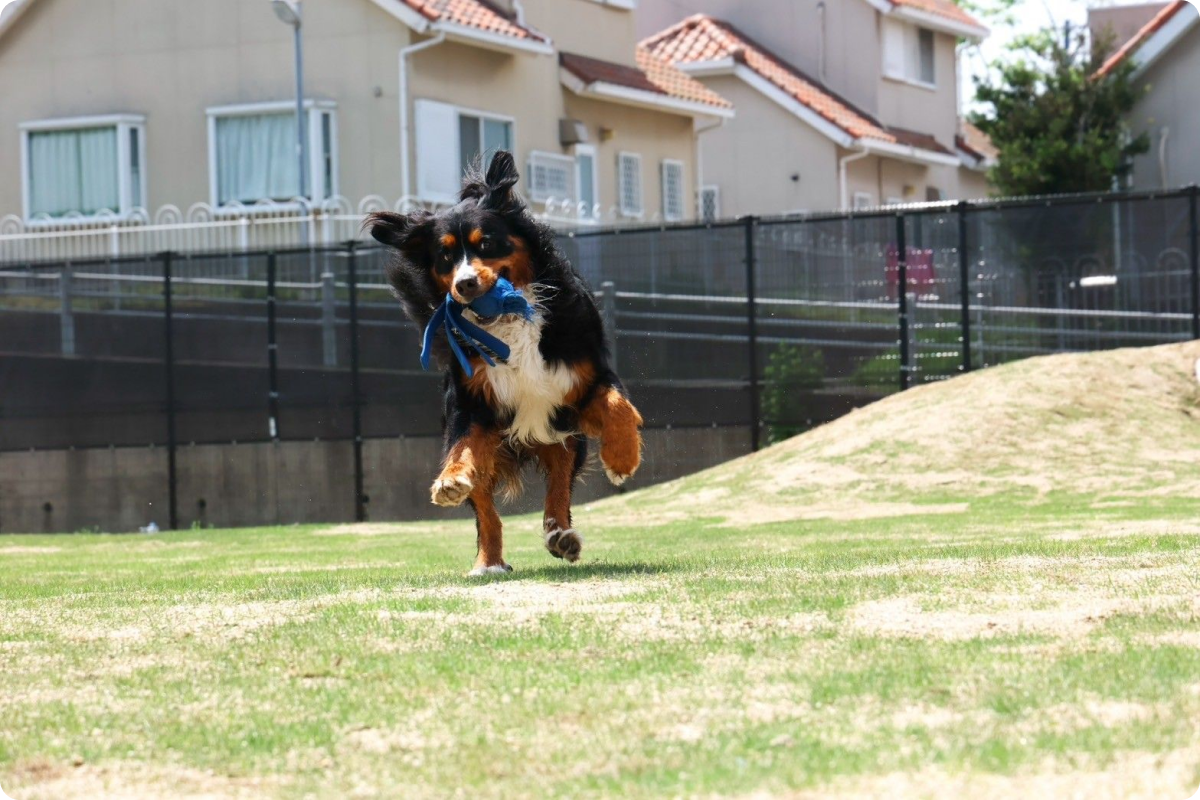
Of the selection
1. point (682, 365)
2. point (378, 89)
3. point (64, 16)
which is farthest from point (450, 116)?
point (682, 365)

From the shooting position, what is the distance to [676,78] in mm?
34906

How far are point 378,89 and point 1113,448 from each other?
1465 cm

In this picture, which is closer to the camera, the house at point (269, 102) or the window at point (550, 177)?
the house at point (269, 102)

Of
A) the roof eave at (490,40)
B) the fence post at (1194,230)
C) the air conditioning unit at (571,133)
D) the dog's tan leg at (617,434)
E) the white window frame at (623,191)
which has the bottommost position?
the dog's tan leg at (617,434)

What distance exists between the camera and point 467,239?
866 cm

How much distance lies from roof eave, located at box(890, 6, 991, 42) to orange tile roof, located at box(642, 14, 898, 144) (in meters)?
2.35

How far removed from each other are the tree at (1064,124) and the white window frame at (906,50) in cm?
378

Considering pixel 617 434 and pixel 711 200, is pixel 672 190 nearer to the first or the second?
pixel 711 200

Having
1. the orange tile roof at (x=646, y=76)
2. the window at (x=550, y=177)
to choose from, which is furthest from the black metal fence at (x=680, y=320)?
the orange tile roof at (x=646, y=76)

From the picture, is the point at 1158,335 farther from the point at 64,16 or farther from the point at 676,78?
the point at 64,16

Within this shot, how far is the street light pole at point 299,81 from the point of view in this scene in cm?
2433

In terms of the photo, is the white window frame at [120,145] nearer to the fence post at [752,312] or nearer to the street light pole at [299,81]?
the street light pole at [299,81]

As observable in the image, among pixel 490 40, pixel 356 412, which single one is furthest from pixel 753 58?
pixel 356 412

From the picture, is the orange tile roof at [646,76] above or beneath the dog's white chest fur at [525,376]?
above
